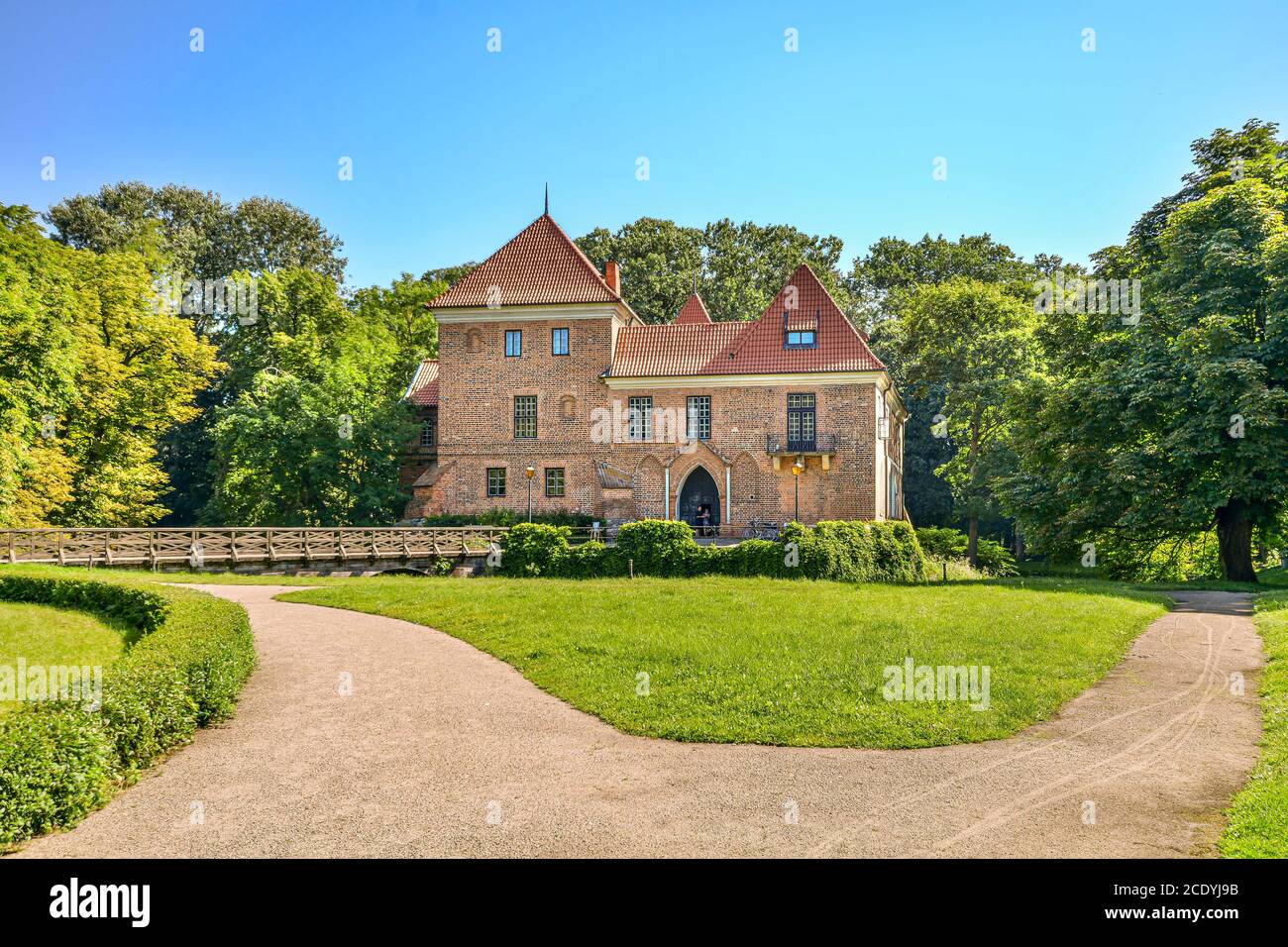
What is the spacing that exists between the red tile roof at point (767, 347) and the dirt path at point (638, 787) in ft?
88.3

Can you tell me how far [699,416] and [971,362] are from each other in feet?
45.5

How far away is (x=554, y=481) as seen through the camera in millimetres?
39125

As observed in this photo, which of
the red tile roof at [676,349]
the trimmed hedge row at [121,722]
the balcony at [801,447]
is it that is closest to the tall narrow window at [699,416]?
the red tile roof at [676,349]

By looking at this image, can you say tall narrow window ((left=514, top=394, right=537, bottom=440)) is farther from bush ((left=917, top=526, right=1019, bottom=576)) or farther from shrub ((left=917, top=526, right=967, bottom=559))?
shrub ((left=917, top=526, right=967, bottom=559))

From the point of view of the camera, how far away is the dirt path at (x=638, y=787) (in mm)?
6777

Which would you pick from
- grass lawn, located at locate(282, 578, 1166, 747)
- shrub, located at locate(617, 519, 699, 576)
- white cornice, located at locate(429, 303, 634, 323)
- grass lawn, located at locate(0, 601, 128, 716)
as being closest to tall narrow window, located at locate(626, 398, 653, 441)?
white cornice, located at locate(429, 303, 634, 323)

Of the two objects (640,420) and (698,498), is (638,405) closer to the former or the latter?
(640,420)

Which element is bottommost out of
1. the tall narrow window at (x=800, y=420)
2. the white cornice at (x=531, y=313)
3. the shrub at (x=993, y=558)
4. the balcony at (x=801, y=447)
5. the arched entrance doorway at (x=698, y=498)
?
the shrub at (x=993, y=558)

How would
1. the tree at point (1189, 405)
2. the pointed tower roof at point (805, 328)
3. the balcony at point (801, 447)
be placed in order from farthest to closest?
the pointed tower roof at point (805, 328) → the balcony at point (801, 447) → the tree at point (1189, 405)

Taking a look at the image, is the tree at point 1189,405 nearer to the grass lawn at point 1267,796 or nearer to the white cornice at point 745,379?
the white cornice at point 745,379

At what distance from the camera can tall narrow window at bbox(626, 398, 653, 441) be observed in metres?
38.8

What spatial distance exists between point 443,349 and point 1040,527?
84.5 ft

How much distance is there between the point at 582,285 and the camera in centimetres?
3925
